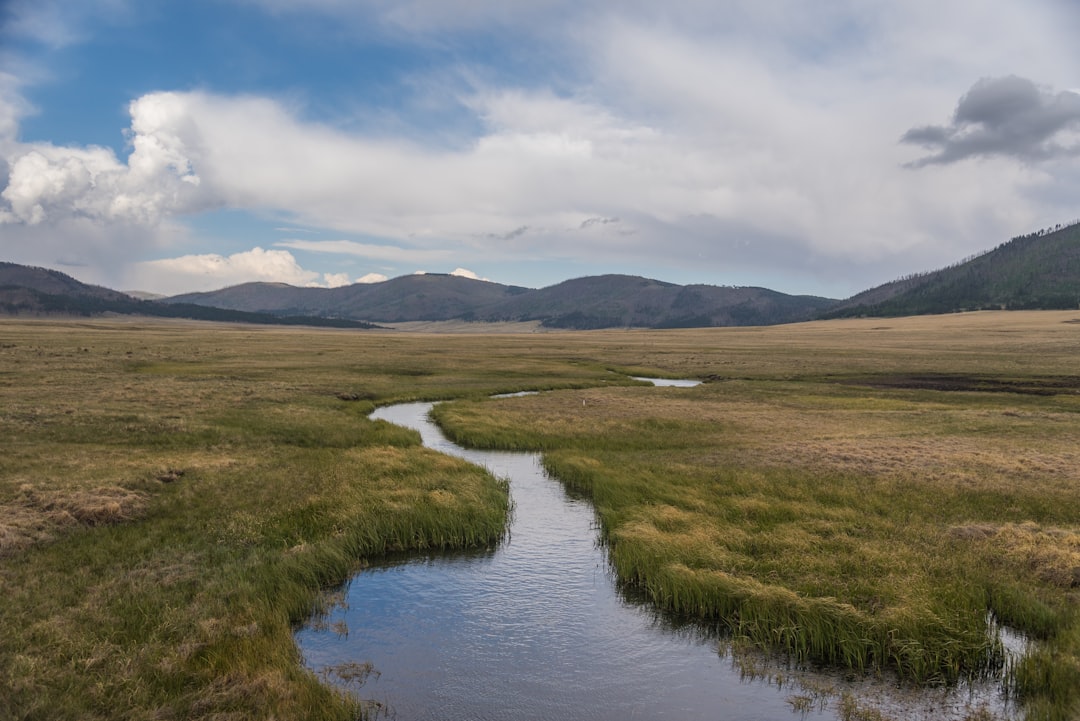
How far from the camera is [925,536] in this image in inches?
848

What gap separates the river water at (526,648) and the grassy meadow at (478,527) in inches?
41.2

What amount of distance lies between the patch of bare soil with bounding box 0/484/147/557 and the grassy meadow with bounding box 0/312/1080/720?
98 mm

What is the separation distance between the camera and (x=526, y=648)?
611 inches

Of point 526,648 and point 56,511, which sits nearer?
point 526,648

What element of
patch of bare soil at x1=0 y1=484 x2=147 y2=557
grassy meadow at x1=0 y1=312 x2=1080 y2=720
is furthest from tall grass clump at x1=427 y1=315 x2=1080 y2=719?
patch of bare soil at x1=0 y1=484 x2=147 y2=557

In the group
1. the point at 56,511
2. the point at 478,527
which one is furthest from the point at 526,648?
the point at 56,511

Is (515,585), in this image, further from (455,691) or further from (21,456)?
(21,456)

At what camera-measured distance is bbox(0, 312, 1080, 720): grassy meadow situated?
1348cm

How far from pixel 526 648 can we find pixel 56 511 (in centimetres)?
1651

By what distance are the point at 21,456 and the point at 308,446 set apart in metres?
12.9

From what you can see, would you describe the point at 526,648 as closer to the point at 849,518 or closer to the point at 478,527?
the point at 478,527

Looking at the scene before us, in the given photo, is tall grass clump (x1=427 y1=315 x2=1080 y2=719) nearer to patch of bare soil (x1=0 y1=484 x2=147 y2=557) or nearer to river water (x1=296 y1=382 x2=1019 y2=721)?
river water (x1=296 y1=382 x2=1019 y2=721)

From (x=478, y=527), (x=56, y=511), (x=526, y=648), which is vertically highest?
(x=56, y=511)

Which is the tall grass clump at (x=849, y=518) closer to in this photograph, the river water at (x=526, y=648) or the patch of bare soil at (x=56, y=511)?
the river water at (x=526, y=648)
